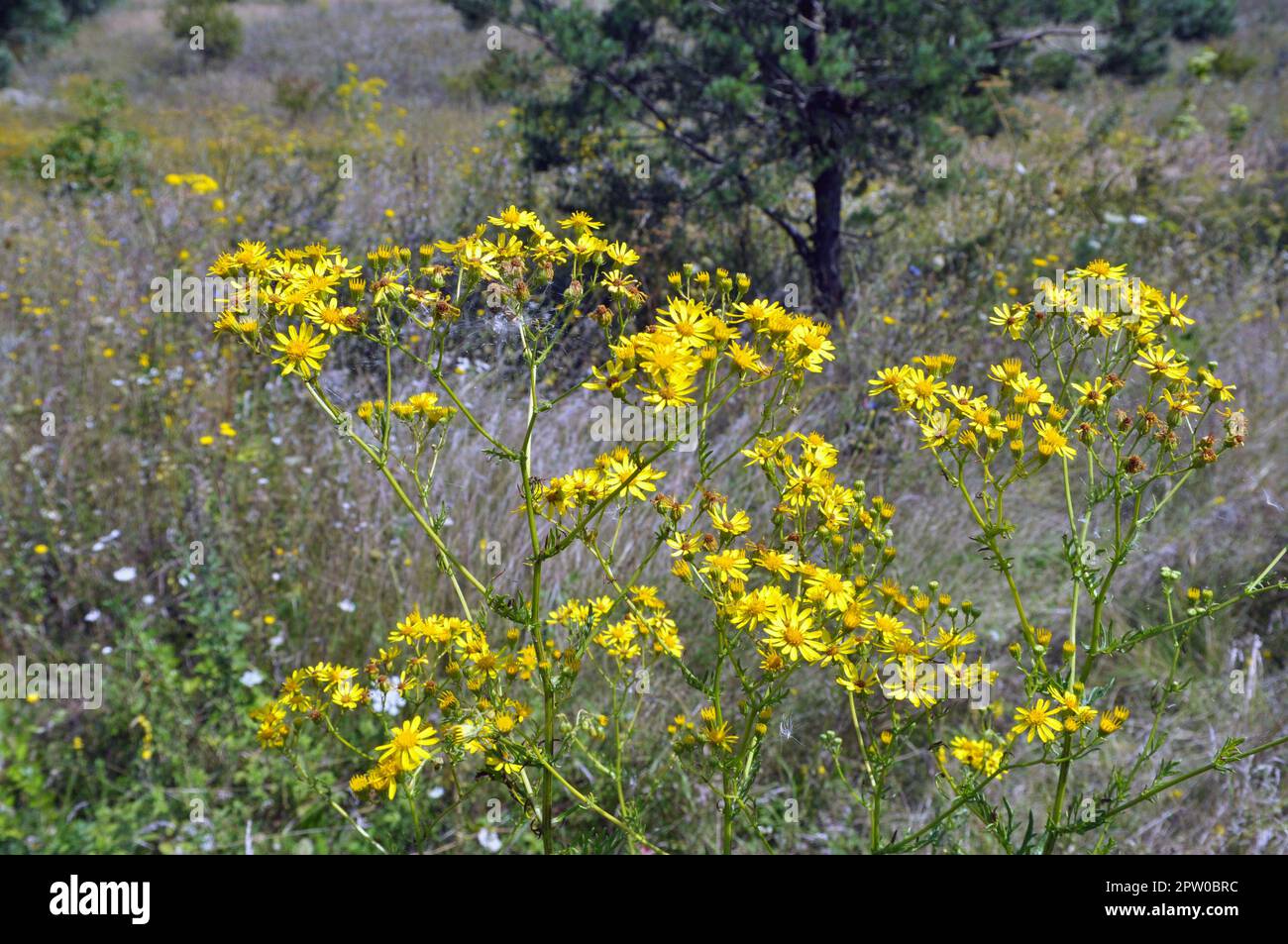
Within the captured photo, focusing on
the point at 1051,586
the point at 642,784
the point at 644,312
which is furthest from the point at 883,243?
the point at 642,784

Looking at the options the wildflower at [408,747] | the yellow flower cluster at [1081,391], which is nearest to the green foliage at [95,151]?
the wildflower at [408,747]

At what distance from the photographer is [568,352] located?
3.99 meters

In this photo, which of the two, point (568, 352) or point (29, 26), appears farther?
point (29, 26)

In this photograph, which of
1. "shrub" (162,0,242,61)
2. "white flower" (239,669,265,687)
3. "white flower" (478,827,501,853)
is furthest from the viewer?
"shrub" (162,0,242,61)

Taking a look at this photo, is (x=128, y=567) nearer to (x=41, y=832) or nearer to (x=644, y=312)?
(x=41, y=832)

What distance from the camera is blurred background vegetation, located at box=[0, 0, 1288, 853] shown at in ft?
7.89

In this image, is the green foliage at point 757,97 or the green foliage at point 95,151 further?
the green foliage at point 95,151

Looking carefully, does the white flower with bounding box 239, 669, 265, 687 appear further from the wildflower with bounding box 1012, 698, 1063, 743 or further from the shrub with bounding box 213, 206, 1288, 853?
the wildflower with bounding box 1012, 698, 1063, 743

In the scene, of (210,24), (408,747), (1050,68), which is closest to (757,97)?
(1050,68)

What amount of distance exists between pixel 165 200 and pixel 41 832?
159 inches

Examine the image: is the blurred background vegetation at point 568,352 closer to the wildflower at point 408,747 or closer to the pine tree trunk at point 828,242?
the pine tree trunk at point 828,242

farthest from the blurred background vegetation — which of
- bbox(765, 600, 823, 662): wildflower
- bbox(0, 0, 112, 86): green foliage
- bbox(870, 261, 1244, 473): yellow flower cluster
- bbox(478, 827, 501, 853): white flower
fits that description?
bbox(0, 0, 112, 86): green foliage

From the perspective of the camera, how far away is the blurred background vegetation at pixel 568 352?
2404 mm

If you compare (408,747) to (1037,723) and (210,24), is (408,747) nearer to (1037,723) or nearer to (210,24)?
(1037,723)
